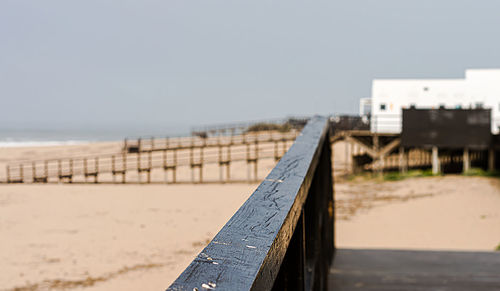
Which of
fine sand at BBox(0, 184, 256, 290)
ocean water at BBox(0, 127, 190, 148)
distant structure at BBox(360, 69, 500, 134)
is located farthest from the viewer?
ocean water at BBox(0, 127, 190, 148)

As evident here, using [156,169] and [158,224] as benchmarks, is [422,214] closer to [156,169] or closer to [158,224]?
[158,224]

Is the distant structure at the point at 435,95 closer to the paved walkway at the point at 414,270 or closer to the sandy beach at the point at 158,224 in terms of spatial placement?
the sandy beach at the point at 158,224

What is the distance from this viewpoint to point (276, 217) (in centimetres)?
126

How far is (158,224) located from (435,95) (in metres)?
21.6

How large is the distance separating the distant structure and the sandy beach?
810 centimetres

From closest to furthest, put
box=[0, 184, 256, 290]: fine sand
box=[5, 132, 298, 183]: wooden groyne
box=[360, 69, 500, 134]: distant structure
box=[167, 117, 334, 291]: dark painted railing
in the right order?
box=[167, 117, 334, 291]: dark painted railing, box=[0, 184, 256, 290]: fine sand, box=[5, 132, 298, 183]: wooden groyne, box=[360, 69, 500, 134]: distant structure

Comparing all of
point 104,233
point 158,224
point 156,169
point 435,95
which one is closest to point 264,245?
point 104,233

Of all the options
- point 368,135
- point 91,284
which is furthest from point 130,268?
point 368,135

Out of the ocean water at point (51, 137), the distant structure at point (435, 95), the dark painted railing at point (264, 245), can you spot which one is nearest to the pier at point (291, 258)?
the dark painted railing at point (264, 245)

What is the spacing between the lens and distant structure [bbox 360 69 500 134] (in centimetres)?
2805

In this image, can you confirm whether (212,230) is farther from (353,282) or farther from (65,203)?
(353,282)

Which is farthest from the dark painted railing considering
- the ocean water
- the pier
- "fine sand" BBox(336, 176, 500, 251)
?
the ocean water

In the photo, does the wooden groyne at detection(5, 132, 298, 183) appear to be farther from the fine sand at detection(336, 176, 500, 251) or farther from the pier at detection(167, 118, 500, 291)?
the pier at detection(167, 118, 500, 291)

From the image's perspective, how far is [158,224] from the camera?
14.6m
